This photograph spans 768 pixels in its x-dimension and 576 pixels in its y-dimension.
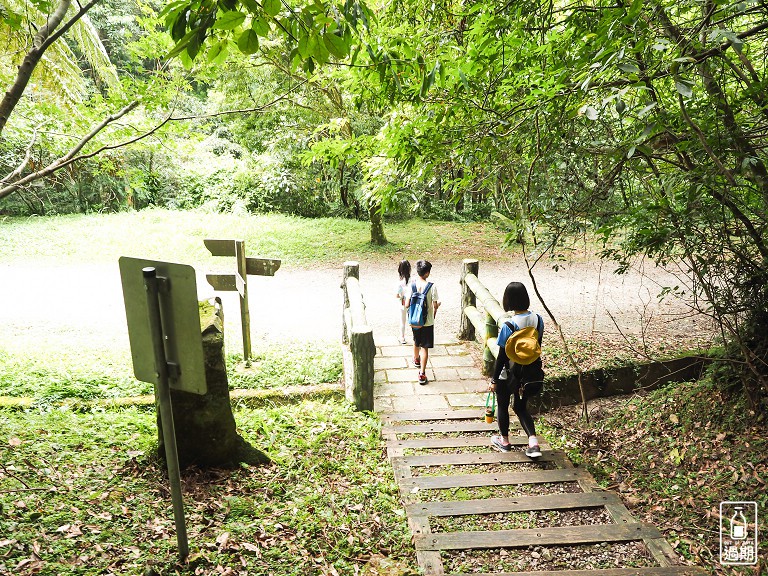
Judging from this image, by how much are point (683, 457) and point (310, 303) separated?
25.4 ft

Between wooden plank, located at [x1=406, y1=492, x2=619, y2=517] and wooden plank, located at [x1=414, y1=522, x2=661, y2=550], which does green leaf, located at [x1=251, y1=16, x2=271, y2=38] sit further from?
wooden plank, located at [x1=406, y1=492, x2=619, y2=517]

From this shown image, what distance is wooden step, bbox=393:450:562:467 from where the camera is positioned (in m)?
4.64

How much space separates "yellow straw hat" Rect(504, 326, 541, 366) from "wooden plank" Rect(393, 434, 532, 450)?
44.3 inches

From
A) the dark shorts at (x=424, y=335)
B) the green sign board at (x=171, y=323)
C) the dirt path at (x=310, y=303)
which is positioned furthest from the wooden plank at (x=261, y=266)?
the green sign board at (x=171, y=323)

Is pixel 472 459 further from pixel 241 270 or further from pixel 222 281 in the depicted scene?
pixel 241 270

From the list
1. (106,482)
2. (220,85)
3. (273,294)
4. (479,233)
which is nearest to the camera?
(106,482)

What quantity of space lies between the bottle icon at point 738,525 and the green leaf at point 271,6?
465 cm

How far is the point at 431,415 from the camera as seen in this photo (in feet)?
18.5

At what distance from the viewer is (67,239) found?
52.5 feet

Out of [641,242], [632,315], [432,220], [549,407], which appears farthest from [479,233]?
[641,242]

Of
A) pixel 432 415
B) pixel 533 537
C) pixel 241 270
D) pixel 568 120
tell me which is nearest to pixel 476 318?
pixel 432 415

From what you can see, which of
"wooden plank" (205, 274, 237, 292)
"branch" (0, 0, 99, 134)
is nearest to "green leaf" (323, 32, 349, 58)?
"branch" (0, 0, 99, 134)

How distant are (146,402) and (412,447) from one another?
2967mm

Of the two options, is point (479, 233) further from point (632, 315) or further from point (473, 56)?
point (473, 56)
